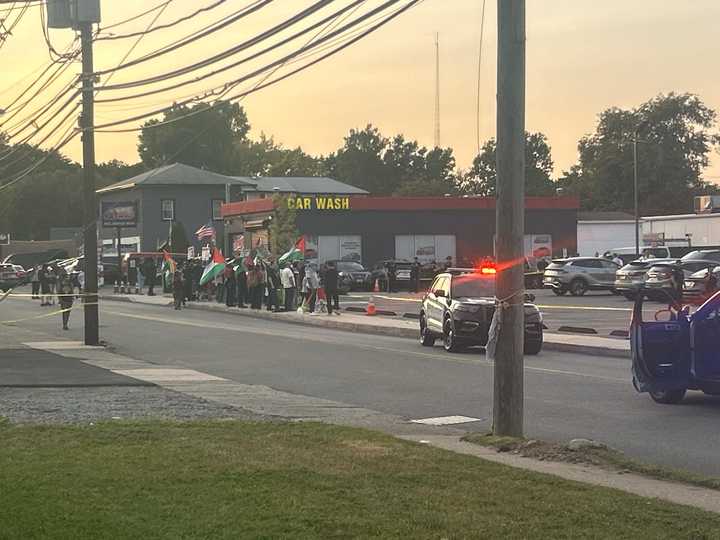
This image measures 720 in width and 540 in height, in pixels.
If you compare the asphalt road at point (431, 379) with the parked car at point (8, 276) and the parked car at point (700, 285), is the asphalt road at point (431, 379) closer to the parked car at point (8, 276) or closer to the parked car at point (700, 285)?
the parked car at point (700, 285)

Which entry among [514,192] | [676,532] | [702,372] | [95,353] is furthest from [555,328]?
[676,532]

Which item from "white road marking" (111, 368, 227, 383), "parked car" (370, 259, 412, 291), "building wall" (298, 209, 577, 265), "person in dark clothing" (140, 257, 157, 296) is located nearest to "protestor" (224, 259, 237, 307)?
"person in dark clothing" (140, 257, 157, 296)

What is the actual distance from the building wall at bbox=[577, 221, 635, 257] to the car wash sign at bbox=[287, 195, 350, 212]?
23.2 m

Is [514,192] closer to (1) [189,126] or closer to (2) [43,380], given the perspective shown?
(2) [43,380]

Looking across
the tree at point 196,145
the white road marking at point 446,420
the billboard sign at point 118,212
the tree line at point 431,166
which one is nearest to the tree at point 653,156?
the tree line at point 431,166

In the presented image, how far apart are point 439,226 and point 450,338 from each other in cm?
4367

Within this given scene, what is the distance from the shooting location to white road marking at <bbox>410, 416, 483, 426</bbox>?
1282 cm

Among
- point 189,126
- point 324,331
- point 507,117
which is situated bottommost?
point 324,331

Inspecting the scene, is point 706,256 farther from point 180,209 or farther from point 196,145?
point 196,145

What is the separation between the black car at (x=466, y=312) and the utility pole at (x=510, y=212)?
35.7 feet

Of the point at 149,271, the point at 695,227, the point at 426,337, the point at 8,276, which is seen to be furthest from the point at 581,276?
the point at 8,276

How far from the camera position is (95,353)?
22422 mm

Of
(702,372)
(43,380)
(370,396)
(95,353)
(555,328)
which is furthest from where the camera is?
(555,328)

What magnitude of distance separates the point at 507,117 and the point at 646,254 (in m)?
42.5
